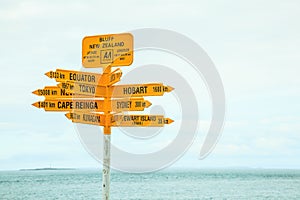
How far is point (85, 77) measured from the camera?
7391mm

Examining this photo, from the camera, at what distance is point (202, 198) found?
42406mm

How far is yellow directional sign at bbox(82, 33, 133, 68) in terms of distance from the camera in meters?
7.32

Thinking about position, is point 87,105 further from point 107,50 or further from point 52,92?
point 107,50

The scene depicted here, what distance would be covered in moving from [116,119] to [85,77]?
819 millimetres

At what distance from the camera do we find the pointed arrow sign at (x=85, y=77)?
7.27m

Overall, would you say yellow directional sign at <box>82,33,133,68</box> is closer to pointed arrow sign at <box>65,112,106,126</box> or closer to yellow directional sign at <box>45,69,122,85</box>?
yellow directional sign at <box>45,69,122,85</box>

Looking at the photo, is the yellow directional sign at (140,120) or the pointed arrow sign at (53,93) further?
the pointed arrow sign at (53,93)

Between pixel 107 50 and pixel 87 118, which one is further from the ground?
pixel 107 50

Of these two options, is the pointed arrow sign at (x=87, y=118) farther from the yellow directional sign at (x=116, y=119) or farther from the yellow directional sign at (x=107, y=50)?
the yellow directional sign at (x=107, y=50)

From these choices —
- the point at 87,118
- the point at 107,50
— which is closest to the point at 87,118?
the point at 87,118

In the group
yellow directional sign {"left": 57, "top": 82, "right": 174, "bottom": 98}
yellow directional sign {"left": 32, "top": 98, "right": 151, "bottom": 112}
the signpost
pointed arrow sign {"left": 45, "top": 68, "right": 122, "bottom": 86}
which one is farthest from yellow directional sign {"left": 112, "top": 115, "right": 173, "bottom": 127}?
pointed arrow sign {"left": 45, "top": 68, "right": 122, "bottom": 86}

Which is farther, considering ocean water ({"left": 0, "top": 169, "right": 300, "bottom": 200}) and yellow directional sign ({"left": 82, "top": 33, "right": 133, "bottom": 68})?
ocean water ({"left": 0, "top": 169, "right": 300, "bottom": 200})

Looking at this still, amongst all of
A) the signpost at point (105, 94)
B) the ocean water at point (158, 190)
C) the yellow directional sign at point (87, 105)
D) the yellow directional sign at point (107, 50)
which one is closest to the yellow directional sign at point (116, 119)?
the signpost at point (105, 94)

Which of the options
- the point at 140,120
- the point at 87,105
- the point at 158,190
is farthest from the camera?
the point at 158,190
